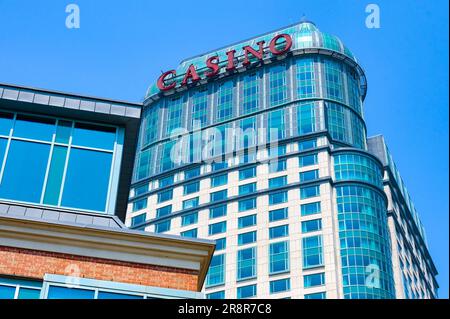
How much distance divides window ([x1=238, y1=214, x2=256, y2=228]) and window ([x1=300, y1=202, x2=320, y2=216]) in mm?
5895

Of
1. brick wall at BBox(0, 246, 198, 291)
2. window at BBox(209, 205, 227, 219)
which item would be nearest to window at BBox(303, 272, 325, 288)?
window at BBox(209, 205, 227, 219)

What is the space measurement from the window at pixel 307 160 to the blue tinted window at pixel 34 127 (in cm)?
6237

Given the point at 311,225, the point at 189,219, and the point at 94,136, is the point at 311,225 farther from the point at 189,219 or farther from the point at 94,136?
the point at 94,136

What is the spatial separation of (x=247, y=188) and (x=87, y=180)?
62778 mm

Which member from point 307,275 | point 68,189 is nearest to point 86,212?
point 68,189

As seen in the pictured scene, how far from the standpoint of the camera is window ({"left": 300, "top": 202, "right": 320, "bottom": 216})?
230ft

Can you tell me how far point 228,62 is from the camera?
8775 centimetres

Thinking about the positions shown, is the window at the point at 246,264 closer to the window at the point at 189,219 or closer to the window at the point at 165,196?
the window at the point at 189,219

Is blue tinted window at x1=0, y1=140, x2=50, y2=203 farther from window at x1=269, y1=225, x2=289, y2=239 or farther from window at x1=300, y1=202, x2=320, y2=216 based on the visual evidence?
window at x1=300, y1=202, x2=320, y2=216

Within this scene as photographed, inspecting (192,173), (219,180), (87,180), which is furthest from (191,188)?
(87,180)

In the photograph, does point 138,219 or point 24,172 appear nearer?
point 24,172

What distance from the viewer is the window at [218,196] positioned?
251 ft

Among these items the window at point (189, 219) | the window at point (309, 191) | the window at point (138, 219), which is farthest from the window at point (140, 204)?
the window at point (309, 191)

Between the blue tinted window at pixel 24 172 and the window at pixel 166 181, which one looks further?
the window at pixel 166 181
